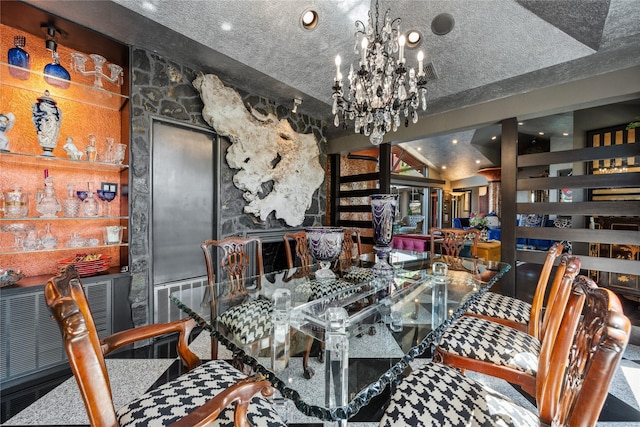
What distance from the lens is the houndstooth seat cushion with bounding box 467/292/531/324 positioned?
1736 millimetres

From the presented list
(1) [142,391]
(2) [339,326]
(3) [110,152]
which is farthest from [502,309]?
(3) [110,152]

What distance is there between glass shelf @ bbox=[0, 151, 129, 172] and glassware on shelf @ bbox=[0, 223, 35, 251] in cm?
50

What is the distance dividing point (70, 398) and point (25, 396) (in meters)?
0.32

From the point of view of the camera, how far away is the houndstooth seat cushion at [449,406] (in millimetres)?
914

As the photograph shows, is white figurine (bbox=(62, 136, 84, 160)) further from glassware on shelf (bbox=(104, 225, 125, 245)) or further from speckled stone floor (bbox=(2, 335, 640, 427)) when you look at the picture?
speckled stone floor (bbox=(2, 335, 640, 427))

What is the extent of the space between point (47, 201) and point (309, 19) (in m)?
2.72

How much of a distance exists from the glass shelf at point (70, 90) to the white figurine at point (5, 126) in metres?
0.30

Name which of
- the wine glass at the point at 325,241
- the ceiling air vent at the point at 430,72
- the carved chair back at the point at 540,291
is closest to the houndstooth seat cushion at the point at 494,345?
the carved chair back at the point at 540,291

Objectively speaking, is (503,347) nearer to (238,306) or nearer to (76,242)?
(238,306)

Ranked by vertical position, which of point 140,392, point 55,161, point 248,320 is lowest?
point 140,392

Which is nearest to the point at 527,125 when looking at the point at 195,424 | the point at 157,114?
the point at 157,114

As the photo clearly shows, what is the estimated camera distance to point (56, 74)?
7.05 ft

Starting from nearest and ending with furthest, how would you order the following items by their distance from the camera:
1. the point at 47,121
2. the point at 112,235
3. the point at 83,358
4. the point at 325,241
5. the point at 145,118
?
1. the point at 83,358
2. the point at 325,241
3. the point at 47,121
4. the point at 112,235
5. the point at 145,118

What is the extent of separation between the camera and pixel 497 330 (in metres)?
1.53
